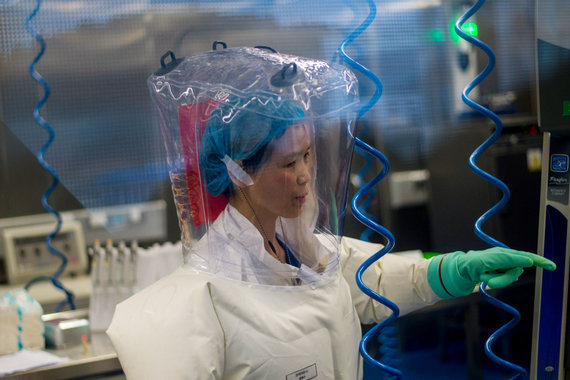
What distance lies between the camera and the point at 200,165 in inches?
48.6

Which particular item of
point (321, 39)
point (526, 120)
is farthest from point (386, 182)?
point (321, 39)

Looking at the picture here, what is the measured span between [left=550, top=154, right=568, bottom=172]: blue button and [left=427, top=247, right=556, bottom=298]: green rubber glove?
0.22 m

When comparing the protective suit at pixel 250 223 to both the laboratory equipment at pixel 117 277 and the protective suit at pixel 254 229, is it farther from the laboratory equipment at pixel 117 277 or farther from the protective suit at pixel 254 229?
the laboratory equipment at pixel 117 277

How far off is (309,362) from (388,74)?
2.19ft

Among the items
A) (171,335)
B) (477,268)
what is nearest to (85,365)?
(171,335)

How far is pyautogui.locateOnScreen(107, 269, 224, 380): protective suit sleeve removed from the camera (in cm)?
113

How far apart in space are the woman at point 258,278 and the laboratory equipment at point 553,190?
162mm

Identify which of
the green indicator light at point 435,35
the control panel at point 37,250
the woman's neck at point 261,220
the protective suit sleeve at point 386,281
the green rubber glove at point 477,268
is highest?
the green indicator light at point 435,35

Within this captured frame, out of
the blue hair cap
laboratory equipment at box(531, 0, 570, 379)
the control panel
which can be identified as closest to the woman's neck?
the blue hair cap

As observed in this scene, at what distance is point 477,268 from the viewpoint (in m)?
1.26

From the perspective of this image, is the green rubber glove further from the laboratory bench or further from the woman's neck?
the laboratory bench

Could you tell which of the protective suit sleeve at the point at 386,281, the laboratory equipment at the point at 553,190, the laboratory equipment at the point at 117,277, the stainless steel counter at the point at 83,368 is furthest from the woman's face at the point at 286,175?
the laboratory equipment at the point at 117,277

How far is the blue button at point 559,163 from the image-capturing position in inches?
51.4

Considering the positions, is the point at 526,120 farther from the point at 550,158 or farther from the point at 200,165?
the point at 200,165
